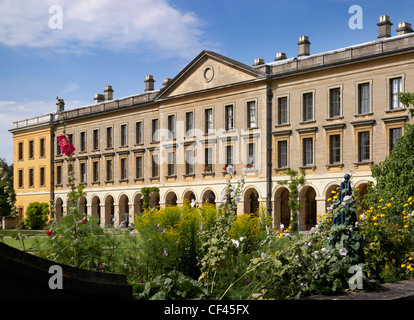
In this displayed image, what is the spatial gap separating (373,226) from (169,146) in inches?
1492

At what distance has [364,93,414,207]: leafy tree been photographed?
71.7 feet

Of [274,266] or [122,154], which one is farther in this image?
[122,154]

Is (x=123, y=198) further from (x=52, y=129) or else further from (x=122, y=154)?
(x=52, y=129)

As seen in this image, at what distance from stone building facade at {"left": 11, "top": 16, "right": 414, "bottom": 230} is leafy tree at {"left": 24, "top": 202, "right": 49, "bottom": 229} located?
513 centimetres

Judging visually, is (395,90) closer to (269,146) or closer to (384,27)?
(384,27)

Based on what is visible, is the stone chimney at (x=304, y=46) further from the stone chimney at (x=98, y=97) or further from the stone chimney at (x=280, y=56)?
the stone chimney at (x=98, y=97)

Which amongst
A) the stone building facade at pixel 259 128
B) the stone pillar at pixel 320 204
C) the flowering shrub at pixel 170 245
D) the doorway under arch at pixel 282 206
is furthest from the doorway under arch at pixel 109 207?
the flowering shrub at pixel 170 245

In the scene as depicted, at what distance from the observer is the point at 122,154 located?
5131 cm

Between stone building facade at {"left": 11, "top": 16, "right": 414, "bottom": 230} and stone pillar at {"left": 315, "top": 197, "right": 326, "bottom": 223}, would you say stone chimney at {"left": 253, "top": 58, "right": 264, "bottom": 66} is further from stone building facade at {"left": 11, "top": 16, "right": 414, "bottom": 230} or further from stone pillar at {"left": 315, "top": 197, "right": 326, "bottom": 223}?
stone pillar at {"left": 315, "top": 197, "right": 326, "bottom": 223}

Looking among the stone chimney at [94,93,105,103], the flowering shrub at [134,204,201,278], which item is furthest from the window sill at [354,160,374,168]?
the stone chimney at [94,93,105,103]

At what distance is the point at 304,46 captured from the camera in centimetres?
4188

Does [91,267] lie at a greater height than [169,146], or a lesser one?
lesser

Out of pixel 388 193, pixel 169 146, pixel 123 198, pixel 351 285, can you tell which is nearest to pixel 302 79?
pixel 169 146

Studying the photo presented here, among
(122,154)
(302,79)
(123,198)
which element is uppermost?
(302,79)
